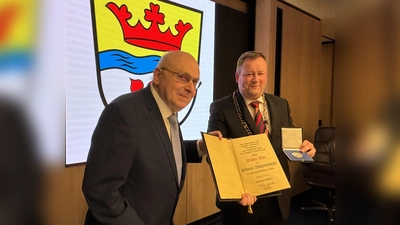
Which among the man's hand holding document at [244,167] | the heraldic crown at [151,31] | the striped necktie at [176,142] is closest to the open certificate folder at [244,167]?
the man's hand holding document at [244,167]

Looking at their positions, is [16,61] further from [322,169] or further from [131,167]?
[322,169]

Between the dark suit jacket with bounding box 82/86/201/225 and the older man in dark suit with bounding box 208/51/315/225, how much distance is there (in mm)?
495

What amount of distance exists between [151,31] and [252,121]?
1517mm

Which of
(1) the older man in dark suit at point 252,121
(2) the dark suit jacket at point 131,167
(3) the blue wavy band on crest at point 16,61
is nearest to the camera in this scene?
(3) the blue wavy band on crest at point 16,61

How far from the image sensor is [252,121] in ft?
5.53

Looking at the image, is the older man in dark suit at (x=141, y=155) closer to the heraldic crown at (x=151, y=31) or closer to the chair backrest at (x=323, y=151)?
the heraldic crown at (x=151, y=31)

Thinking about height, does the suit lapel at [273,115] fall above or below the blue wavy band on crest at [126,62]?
below

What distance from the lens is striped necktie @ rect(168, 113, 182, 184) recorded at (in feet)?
4.42

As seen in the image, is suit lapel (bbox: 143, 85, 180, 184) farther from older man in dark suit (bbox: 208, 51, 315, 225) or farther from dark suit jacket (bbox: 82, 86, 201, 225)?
older man in dark suit (bbox: 208, 51, 315, 225)

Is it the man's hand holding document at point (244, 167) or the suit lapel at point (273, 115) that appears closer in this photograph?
the man's hand holding document at point (244, 167)

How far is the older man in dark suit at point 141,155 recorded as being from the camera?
42.0 inches

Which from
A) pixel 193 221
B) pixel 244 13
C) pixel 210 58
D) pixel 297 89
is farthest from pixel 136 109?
pixel 297 89

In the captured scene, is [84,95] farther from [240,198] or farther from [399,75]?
[399,75]

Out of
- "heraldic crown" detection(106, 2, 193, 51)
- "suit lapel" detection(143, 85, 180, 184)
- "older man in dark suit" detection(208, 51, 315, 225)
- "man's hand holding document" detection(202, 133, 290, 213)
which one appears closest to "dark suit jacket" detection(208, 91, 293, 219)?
"older man in dark suit" detection(208, 51, 315, 225)
